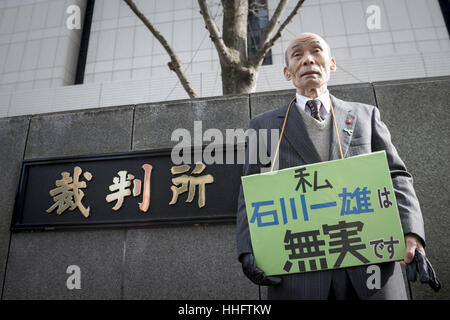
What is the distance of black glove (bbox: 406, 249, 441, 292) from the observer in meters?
1.46

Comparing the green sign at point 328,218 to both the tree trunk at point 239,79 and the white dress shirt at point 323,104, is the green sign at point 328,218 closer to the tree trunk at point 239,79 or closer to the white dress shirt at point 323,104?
the white dress shirt at point 323,104

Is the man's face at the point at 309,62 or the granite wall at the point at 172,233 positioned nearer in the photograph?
the man's face at the point at 309,62

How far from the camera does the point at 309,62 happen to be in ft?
6.96

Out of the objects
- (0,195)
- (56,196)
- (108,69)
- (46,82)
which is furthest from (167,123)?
(46,82)

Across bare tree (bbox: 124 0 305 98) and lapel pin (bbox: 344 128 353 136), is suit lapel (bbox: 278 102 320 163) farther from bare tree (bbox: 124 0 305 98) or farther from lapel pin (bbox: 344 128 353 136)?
bare tree (bbox: 124 0 305 98)

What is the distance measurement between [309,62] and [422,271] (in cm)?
142

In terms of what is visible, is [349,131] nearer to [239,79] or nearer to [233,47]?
[239,79]

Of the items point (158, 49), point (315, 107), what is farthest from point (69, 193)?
point (158, 49)

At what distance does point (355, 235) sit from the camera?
166cm

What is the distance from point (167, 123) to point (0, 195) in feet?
8.17

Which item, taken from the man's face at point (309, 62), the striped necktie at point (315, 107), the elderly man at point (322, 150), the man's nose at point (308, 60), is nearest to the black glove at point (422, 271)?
the elderly man at point (322, 150)

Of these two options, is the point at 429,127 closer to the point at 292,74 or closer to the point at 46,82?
the point at 292,74

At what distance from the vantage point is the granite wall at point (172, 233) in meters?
3.42

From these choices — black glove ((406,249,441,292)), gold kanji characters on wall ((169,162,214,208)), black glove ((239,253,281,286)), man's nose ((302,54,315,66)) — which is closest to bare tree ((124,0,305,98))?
gold kanji characters on wall ((169,162,214,208))
